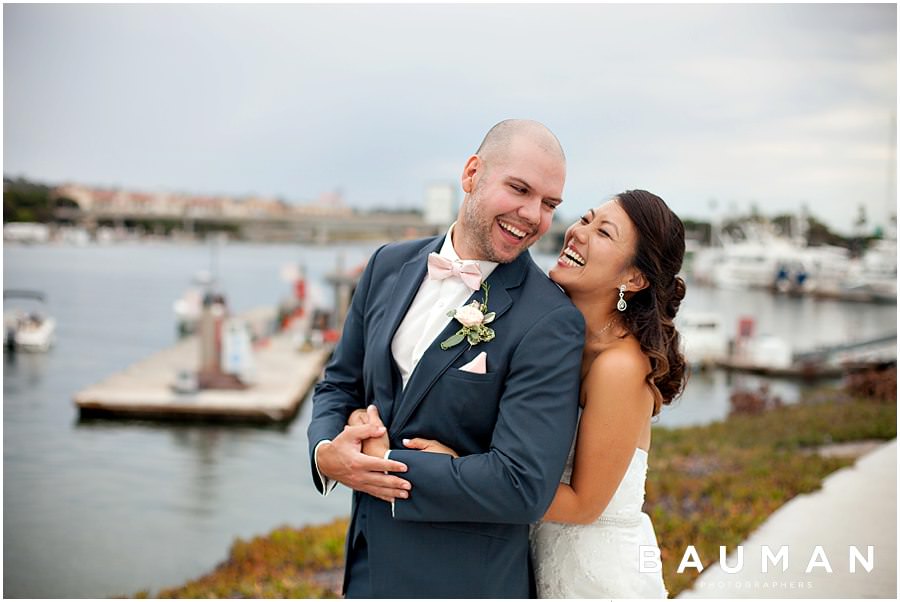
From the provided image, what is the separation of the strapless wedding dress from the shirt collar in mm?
747

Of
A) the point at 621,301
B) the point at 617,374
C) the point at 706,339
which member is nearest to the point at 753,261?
the point at 706,339

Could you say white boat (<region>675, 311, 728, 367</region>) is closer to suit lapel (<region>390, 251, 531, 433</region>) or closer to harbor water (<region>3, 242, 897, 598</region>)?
harbor water (<region>3, 242, 897, 598</region>)

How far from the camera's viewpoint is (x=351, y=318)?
2.42 metres

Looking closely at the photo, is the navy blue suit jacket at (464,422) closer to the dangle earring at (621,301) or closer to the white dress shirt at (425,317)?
the white dress shirt at (425,317)

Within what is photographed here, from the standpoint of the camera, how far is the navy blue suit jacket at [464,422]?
6.58 ft

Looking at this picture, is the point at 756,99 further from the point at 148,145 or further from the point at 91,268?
the point at 148,145

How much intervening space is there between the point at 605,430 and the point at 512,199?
643 mm

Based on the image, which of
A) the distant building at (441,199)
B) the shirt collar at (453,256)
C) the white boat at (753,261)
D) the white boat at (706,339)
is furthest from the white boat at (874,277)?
the shirt collar at (453,256)

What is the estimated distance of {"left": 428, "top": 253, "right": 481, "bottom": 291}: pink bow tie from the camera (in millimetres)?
2207

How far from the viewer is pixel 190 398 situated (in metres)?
17.7

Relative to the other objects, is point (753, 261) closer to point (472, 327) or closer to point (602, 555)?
point (602, 555)

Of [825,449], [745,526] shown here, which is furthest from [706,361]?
[745,526]

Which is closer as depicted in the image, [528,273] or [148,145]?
[528,273]

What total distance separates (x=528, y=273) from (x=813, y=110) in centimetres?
5559
